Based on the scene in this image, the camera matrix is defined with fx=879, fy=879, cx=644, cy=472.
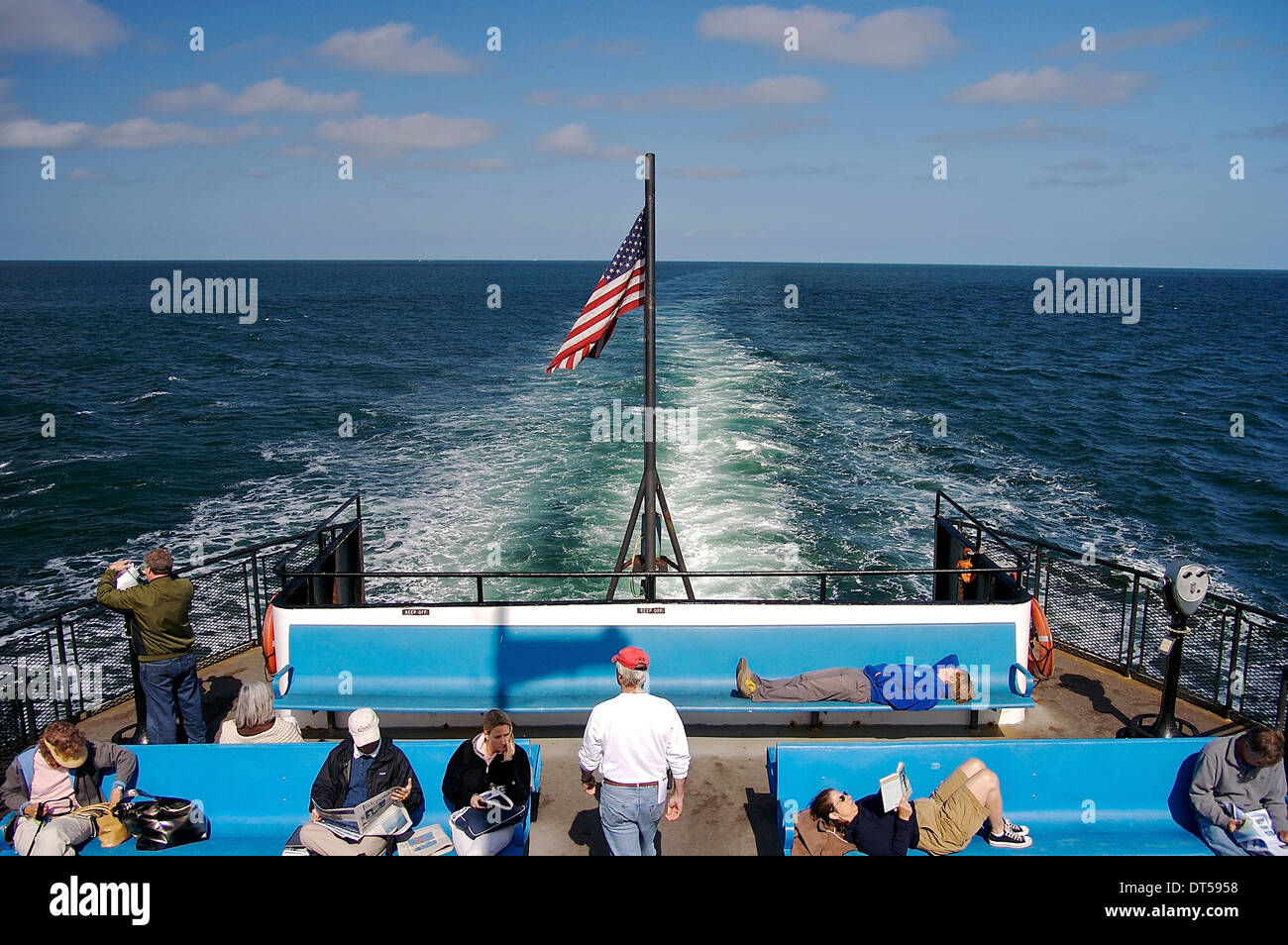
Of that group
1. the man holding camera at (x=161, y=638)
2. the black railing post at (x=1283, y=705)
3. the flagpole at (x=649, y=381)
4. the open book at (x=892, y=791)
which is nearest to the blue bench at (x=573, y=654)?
the flagpole at (x=649, y=381)

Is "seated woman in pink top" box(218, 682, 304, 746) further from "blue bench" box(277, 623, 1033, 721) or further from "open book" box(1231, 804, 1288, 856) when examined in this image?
"open book" box(1231, 804, 1288, 856)

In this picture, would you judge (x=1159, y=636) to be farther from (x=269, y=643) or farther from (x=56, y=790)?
(x=56, y=790)

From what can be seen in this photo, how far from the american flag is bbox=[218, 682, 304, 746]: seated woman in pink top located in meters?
4.54

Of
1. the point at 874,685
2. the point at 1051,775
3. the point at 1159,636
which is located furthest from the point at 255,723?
the point at 1159,636

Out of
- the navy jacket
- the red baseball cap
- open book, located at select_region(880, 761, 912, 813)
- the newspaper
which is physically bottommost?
the newspaper

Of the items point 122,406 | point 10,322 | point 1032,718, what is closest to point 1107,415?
point 1032,718

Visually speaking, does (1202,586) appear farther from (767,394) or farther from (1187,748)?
(767,394)

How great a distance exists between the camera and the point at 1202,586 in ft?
23.8

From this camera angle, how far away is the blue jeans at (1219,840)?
5.75m

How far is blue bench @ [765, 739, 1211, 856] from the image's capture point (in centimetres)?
629

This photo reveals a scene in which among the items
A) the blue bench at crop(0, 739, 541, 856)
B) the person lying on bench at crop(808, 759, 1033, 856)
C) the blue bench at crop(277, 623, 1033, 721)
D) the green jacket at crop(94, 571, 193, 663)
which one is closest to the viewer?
the person lying on bench at crop(808, 759, 1033, 856)

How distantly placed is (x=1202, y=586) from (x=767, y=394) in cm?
2675

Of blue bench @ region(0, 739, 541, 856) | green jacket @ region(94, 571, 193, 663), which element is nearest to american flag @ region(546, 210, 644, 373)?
green jacket @ region(94, 571, 193, 663)
